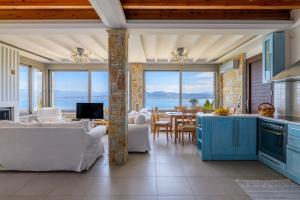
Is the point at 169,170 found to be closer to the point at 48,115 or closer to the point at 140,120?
the point at 140,120

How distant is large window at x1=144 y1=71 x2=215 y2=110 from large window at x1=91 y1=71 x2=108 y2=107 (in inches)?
74.0

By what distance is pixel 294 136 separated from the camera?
354cm

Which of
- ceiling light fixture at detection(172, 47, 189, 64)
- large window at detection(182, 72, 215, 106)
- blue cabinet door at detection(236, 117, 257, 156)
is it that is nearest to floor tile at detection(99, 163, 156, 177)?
blue cabinet door at detection(236, 117, 257, 156)

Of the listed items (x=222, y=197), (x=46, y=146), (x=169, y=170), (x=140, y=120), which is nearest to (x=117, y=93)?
(x=140, y=120)

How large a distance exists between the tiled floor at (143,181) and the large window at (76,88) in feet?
19.1

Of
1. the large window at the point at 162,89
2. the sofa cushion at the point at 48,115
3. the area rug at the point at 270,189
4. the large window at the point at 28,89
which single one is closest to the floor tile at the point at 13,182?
the area rug at the point at 270,189

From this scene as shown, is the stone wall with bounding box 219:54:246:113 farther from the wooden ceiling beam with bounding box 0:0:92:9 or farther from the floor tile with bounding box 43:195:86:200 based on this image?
the floor tile with bounding box 43:195:86:200

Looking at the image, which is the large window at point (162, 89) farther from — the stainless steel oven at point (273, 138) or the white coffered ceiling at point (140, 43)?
the stainless steel oven at point (273, 138)

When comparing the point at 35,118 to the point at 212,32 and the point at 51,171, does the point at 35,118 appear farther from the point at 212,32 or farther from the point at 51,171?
the point at 212,32

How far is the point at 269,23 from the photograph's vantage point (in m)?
4.39

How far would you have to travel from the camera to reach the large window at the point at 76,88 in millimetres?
10227

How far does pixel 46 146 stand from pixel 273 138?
4.03 meters

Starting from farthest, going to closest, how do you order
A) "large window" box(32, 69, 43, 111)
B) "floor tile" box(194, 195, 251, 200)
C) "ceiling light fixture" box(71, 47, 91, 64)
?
1. "large window" box(32, 69, 43, 111)
2. "ceiling light fixture" box(71, 47, 91, 64)
3. "floor tile" box(194, 195, 251, 200)

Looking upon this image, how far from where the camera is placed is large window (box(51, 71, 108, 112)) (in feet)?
33.6
